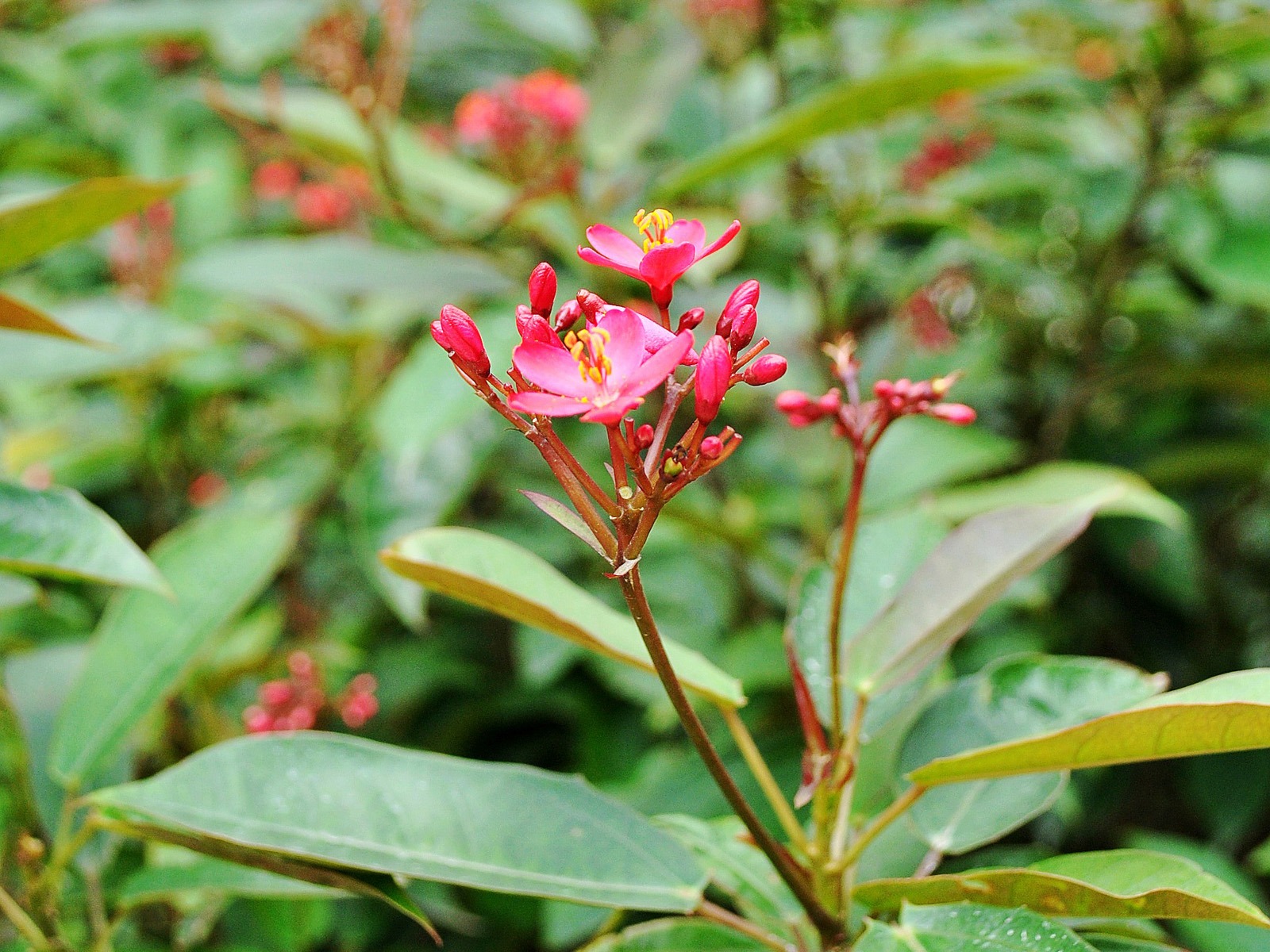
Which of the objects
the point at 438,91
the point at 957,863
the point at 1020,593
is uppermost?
the point at 438,91

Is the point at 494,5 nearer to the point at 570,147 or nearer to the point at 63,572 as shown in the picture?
the point at 570,147

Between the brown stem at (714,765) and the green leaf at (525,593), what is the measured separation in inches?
2.3

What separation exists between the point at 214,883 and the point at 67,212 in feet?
2.04

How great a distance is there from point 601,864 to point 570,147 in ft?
4.04

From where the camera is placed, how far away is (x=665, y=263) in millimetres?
612

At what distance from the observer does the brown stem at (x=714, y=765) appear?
541 mm

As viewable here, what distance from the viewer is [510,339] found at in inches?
54.7

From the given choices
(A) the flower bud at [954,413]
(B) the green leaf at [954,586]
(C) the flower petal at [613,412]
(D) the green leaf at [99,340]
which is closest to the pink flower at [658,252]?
(C) the flower petal at [613,412]

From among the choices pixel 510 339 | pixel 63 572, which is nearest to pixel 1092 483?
pixel 510 339

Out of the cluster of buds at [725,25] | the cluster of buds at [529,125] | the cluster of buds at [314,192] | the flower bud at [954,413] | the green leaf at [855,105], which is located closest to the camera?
the flower bud at [954,413]

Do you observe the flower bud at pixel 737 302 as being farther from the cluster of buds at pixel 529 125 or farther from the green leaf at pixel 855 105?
the cluster of buds at pixel 529 125

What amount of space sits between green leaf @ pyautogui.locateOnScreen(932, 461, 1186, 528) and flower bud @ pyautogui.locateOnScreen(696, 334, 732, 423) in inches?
25.9

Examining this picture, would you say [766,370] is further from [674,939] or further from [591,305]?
[674,939]

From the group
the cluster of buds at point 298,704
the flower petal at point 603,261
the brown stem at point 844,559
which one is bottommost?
the cluster of buds at point 298,704
